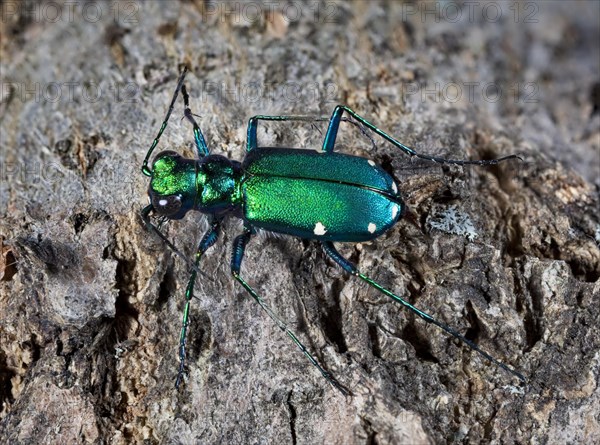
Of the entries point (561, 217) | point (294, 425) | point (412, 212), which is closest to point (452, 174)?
point (412, 212)

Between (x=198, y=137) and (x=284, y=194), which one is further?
(x=198, y=137)

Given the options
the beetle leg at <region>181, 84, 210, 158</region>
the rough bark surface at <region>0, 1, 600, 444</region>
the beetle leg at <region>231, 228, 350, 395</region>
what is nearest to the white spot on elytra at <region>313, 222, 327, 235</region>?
the rough bark surface at <region>0, 1, 600, 444</region>

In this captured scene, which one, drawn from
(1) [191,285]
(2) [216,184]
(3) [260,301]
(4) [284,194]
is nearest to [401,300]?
(3) [260,301]

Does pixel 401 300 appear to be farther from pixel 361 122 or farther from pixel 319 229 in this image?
pixel 361 122

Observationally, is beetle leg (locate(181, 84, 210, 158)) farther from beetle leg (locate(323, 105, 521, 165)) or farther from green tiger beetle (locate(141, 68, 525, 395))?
beetle leg (locate(323, 105, 521, 165))

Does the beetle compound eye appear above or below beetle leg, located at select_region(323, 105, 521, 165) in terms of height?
below

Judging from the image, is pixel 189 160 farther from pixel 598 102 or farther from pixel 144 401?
pixel 598 102
